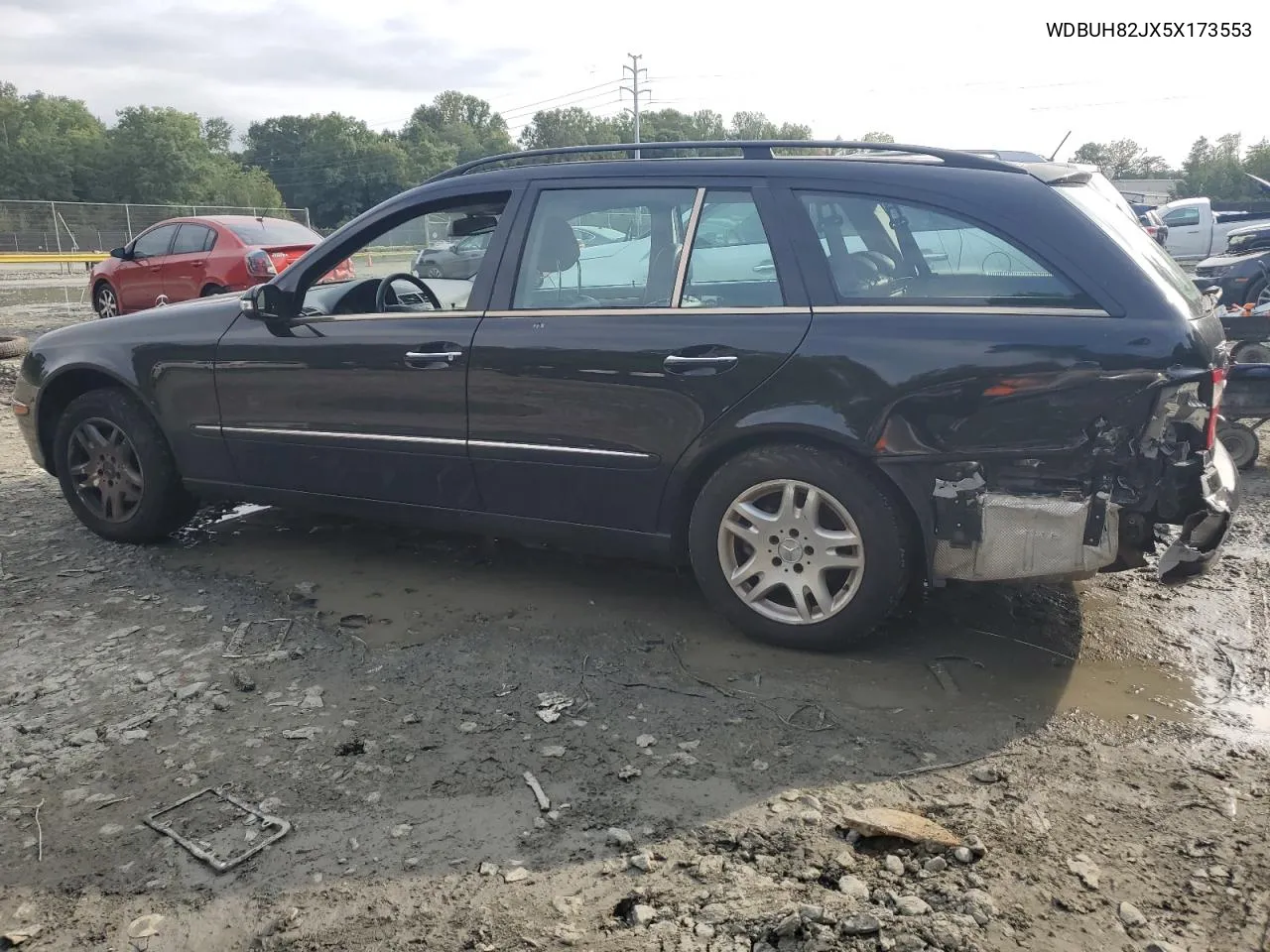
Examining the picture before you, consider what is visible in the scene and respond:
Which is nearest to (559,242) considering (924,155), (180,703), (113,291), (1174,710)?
(924,155)

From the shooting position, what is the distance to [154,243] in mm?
14109

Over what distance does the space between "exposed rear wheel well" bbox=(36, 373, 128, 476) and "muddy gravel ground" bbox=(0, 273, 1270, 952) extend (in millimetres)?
917

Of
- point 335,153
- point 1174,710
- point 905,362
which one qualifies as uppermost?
point 335,153

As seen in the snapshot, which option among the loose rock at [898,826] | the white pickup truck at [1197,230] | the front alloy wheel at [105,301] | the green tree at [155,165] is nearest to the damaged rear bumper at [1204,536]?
the loose rock at [898,826]

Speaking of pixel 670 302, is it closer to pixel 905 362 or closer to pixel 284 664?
pixel 905 362

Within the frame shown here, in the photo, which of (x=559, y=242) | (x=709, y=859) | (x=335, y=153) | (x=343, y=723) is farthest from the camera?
(x=335, y=153)

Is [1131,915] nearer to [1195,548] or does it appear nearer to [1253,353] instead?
[1195,548]

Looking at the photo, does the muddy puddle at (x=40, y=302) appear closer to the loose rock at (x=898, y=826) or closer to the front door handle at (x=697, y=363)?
the front door handle at (x=697, y=363)

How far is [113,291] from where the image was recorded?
14.7m

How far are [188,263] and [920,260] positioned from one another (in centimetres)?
1214

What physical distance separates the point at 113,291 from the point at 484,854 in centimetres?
1444

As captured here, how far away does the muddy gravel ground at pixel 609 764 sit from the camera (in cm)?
243

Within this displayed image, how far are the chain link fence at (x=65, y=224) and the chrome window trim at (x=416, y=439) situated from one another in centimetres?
2842

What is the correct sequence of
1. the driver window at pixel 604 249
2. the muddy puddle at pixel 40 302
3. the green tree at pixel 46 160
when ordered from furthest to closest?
1. the green tree at pixel 46 160
2. the muddy puddle at pixel 40 302
3. the driver window at pixel 604 249
